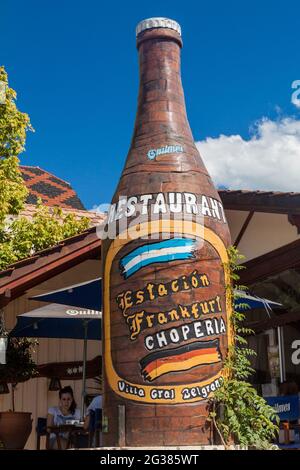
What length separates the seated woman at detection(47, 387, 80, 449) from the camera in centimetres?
1005

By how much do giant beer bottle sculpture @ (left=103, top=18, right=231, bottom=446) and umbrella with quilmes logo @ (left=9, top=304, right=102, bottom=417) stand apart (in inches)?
89.7

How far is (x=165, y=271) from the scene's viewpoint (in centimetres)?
759

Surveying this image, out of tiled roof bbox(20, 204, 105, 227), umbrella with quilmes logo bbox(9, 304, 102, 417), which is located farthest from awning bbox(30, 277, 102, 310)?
tiled roof bbox(20, 204, 105, 227)

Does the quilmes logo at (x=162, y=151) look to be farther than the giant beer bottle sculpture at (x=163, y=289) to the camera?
Yes

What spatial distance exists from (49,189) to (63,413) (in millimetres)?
15282

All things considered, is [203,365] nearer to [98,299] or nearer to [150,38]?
[98,299]

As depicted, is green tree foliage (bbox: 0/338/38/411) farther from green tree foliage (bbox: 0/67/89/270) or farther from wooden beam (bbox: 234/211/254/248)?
wooden beam (bbox: 234/211/254/248)

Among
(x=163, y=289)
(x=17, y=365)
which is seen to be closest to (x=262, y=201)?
(x=163, y=289)

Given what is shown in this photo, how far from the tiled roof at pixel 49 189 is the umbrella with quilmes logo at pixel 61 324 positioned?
1212 centimetres

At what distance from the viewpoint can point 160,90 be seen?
27.9 feet

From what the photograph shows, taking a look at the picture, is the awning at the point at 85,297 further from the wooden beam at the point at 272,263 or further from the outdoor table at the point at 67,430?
the outdoor table at the point at 67,430

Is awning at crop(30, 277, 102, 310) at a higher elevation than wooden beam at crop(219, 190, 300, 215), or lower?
lower

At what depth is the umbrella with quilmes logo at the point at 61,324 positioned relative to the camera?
33.3ft

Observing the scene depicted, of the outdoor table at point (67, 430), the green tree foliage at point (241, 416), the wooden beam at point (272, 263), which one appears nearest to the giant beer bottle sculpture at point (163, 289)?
the green tree foliage at point (241, 416)
